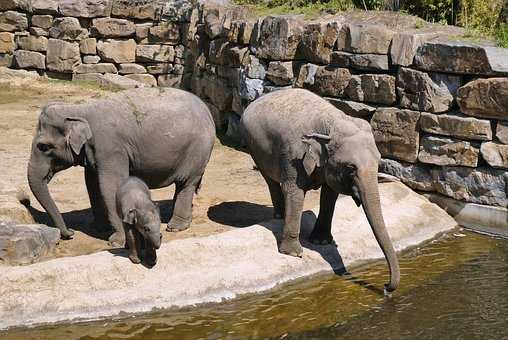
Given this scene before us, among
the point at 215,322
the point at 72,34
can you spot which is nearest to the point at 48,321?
the point at 215,322

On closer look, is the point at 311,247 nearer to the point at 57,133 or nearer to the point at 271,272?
the point at 271,272

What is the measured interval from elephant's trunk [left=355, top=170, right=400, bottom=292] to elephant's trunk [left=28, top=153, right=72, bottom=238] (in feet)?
11.3

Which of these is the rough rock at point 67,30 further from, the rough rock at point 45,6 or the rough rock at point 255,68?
the rough rock at point 255,68

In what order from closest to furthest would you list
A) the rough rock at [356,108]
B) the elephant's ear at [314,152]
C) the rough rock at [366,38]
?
the elephant's ear at [314,152], the rough rock at [366,38], the rough rock at [356,108]

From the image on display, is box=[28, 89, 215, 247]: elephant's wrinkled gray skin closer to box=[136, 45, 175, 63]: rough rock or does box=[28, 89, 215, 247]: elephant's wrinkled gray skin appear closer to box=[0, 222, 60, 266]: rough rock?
box=[0, 222, 60, 266]: rough rock

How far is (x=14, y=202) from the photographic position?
369 inches

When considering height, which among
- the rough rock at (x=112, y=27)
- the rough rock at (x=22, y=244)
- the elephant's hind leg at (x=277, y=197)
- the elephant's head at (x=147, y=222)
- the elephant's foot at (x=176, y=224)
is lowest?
the rough rock at (x=112, y=27)

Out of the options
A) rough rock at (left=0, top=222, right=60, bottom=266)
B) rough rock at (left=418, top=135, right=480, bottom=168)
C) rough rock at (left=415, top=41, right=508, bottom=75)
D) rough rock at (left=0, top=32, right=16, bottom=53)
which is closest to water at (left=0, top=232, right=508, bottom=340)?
rough rock at (left=0, top=222, right=60, bottom=266)

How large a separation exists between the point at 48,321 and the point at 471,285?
4.20 m

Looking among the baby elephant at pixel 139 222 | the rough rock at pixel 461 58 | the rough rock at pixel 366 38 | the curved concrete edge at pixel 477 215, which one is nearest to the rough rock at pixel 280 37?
the rough rock at pixel 366 38

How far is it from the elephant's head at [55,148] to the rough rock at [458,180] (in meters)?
4.48

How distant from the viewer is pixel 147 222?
7.81m

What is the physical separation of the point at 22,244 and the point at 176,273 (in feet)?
5.24

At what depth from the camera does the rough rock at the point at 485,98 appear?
986cm
